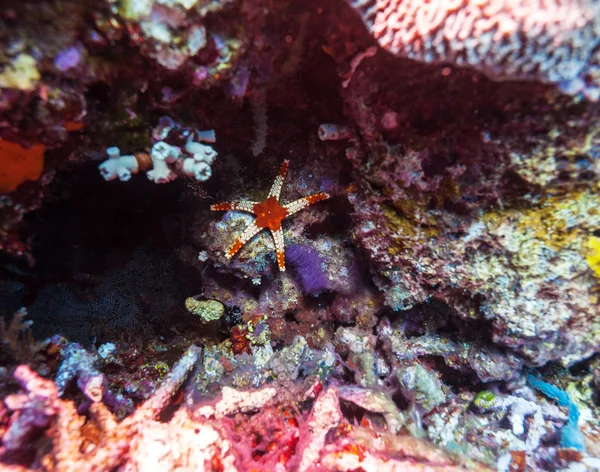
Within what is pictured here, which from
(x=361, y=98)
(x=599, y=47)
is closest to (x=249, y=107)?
(x=361, y=98)

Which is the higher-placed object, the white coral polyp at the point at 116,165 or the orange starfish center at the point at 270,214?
the white coral polyp at the point at 116,165

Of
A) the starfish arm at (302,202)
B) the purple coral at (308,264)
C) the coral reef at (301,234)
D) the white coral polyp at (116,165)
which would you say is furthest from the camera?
the purple coral at (308,264)

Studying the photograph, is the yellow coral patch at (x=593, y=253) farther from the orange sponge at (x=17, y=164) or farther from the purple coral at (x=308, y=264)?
the orange sponge at (x=17, y=164)

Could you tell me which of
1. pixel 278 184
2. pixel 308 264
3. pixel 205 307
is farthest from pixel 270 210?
pixel 205 307

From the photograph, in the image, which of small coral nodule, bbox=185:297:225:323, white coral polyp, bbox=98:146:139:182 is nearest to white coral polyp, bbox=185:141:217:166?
white coral polyp, bbox=98:146:139:182

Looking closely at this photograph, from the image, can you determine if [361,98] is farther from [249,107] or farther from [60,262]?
[60,262]

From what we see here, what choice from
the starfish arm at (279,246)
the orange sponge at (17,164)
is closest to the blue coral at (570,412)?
the starfish arm at (279,246)
